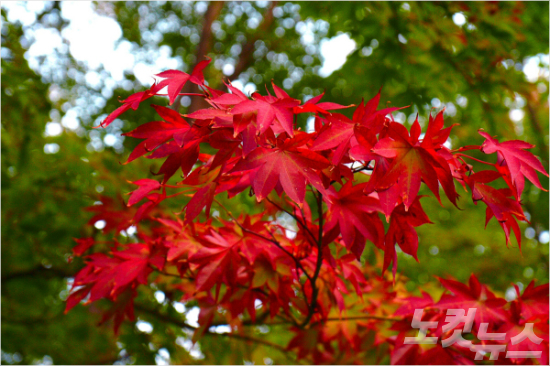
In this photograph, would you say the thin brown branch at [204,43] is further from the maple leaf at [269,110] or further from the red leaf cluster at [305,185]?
the maple leaf at [269,110]

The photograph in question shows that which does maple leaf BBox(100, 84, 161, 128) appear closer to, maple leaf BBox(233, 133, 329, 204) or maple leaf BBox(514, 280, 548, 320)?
maple leaf BBox(233, 133, 329, 204)

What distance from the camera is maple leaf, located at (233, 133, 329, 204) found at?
86 cm

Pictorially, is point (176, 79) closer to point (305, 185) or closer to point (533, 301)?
point (305, 185)

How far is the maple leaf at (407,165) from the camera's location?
86cm

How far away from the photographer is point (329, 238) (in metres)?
1.07

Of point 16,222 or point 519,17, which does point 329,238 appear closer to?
point 16,222

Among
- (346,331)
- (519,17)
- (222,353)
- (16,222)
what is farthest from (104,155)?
(519,17)

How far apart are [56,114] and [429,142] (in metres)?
4.91

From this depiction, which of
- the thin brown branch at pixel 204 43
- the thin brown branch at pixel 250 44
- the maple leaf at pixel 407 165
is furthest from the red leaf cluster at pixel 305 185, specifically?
the thin brown branch at pixel 250 44

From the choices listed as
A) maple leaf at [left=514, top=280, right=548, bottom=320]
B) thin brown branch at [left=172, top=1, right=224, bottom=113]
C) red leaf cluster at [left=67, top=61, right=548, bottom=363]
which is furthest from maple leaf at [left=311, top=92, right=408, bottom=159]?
thin brown branch at [left=172, top=1, right=224, bottom=113]

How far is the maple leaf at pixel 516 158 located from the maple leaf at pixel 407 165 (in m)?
0.20

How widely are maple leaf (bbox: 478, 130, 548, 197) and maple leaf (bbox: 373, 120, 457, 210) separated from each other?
0.20 metres

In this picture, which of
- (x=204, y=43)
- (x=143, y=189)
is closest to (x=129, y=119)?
(x=204, y=43)

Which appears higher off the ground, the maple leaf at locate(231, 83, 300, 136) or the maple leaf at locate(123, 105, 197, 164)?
the maple leaf at locate(231, 83, 300, 136)
